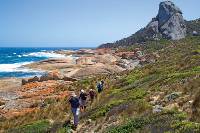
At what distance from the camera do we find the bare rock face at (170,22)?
148 meters

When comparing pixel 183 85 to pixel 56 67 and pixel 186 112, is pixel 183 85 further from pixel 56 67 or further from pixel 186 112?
pixel 56 67

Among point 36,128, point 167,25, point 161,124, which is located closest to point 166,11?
point 167,25

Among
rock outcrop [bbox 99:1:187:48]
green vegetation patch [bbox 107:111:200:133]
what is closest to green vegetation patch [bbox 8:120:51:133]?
green vegetation patch [bbox 107:111:200:133]

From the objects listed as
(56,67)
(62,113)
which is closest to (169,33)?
(56,67)

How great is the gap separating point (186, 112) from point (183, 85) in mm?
5174

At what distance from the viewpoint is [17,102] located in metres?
40.5

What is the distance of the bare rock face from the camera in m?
148

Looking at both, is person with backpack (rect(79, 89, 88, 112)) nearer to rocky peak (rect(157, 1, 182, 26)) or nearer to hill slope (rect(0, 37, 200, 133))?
hill slope (rect(0, 37, 200, 133))

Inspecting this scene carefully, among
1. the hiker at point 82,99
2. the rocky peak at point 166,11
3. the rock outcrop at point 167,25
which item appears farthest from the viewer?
the rocky peak at point 166,11

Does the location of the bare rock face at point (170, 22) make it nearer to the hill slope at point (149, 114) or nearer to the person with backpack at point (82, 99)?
the person with backpack at point (82, 99)

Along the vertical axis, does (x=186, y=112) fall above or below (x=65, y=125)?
above

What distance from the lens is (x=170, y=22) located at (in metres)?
152

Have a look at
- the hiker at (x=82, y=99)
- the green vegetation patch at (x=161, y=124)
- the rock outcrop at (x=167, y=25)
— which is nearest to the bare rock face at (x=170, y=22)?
the rock outcrop at (x=167, y=25)

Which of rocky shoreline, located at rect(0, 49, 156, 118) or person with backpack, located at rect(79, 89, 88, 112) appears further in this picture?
rocky shoreline, located at rect(0, 49, 156, 118)
